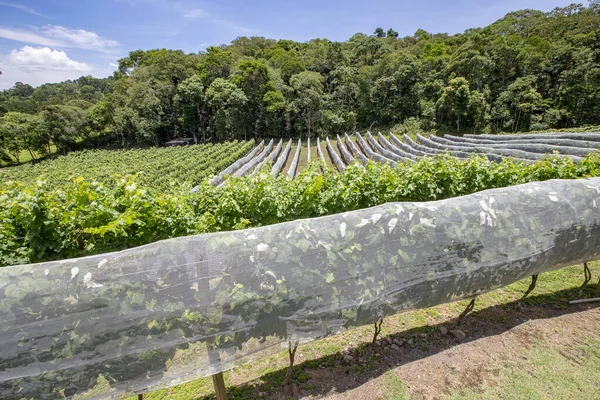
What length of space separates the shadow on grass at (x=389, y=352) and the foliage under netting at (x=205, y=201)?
3.11 metres

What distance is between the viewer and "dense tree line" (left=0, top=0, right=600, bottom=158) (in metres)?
33.4

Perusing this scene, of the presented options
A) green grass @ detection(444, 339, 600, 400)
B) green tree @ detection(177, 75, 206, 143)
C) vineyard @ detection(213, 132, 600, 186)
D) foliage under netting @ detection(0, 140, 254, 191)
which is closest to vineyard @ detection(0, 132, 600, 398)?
Answer: green grass @ detection(444, 339, 600, 400)

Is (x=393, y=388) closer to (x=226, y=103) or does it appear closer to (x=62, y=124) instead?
(x=226, y=103)

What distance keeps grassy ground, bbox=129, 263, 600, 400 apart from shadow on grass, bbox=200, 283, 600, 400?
0.05ft

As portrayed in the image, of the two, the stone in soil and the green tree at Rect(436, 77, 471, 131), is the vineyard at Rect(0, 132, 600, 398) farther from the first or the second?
the green tree at Rect(436, 77, 471, 131)

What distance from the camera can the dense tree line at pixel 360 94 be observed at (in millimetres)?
33406

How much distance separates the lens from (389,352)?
466 centimetres

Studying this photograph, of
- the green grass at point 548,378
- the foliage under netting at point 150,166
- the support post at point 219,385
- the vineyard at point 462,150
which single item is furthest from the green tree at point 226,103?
the green grass at point 548,378

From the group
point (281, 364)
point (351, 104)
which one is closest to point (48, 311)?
point (281, 364)

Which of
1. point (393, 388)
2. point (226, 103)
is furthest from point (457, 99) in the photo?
point (393, 388)

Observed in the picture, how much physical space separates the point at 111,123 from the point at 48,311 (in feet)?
185

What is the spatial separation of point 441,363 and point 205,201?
231 inches

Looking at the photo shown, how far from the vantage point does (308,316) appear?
12.2 feet

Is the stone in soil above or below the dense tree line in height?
below
